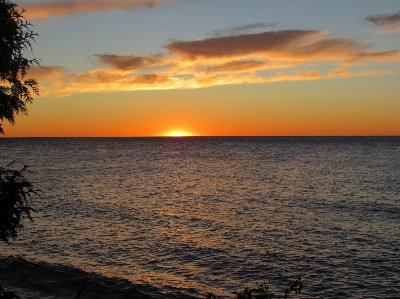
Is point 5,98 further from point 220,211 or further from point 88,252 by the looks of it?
point 220,211

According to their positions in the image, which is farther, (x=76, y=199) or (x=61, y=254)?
(x=76, y=199)

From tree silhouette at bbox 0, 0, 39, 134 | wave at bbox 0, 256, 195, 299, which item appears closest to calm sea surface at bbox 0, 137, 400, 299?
wave at bbox 0, 256, 195, 299

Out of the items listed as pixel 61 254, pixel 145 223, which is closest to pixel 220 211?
pixel 145 223

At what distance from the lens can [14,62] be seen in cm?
1139

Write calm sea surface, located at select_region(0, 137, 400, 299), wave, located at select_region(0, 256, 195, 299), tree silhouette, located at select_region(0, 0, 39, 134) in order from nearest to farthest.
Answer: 1. tree silhouette, located at select_region(0, 0, 39, 134)
2. wave, located at select_region(0, 256, 195, 299)
3. calm sea surface, located at select_region(0, 137, 400, 299)

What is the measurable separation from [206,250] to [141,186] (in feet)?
115

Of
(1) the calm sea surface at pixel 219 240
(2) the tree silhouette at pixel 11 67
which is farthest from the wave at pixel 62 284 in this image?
(2) the tree silhouette at pixel 11 67

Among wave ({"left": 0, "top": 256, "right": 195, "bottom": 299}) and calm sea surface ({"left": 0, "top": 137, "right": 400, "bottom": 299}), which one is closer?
wave ({"left": 0, "top": 256, "right": 195, "bottom": 299})

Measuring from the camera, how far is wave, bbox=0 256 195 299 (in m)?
20.1

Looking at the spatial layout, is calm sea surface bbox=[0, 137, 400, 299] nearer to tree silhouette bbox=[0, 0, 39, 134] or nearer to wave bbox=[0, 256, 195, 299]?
wave bbox=[0, 256, 195, 299]

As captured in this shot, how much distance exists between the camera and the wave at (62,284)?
65.8 feet

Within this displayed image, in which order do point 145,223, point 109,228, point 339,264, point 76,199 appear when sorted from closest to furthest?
point 339,264
point 109,228
point 145,223
point 76,199

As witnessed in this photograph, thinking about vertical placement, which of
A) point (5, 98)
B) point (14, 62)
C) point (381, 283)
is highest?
point (14, 62)

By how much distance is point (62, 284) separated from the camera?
21.2 metres
